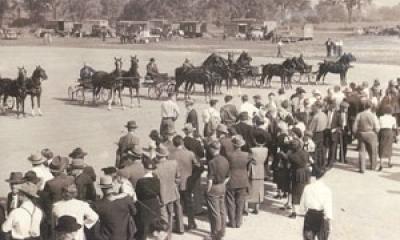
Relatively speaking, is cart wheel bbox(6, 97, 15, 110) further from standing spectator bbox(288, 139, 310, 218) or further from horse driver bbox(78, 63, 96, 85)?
standing spectator bbox(288, 139, 310, 218)

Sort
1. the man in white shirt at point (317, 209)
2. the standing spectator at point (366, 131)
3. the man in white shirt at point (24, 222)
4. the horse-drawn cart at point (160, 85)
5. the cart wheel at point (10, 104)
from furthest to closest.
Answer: the horse-drawn cart at point (160, 85), the cart wheel at point (10, 104), the standing spectator at point (366, 131), the man in white shirt at point (317, 209), the man in white shirt at point (24, 222)

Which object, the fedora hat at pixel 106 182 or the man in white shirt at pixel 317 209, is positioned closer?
the fedora hat at pixel 106 182

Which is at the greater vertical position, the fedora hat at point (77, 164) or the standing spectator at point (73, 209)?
the fedora hat at point (77, 164)

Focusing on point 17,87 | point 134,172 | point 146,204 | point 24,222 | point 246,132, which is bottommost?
point 146,204

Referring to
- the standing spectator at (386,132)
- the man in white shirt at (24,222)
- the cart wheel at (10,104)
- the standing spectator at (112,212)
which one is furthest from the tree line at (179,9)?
the man in white shirt at (24,222)

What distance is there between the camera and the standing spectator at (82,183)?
940 centimetres

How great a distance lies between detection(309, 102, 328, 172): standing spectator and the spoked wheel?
13.5 meters

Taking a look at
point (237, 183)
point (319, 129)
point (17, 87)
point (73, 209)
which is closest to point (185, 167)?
point (237, 183)

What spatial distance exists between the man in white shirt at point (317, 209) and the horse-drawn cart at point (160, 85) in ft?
58.5

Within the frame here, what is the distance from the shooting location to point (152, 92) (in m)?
29.4

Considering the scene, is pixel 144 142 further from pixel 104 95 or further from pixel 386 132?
pixel 104 95

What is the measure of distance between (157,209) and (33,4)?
11297 cm

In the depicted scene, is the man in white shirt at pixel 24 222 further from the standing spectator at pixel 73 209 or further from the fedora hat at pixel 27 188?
the standing spectator at pixel 73 209

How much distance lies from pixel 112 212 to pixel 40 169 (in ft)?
7.30
